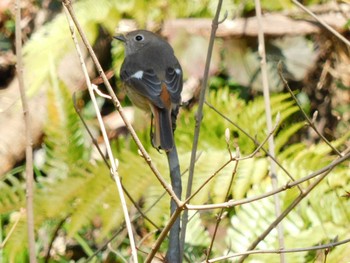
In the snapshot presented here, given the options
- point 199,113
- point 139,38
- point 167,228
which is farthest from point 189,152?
point 167,228

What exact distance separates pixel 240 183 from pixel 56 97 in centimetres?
100

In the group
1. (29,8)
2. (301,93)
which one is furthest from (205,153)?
(29,8)

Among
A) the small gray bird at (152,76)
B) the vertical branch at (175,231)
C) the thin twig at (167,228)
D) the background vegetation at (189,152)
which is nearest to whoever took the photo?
the thin twig at (167,228)

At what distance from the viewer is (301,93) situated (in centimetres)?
489

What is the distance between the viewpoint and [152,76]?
3.05 meters

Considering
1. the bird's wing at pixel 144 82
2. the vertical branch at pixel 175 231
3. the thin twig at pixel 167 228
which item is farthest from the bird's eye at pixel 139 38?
the thin twig at pixel 167 228

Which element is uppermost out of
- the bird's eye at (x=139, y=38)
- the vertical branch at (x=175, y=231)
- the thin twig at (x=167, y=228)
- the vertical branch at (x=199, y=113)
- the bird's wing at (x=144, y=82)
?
the bird's eye at (x=139, y=38)

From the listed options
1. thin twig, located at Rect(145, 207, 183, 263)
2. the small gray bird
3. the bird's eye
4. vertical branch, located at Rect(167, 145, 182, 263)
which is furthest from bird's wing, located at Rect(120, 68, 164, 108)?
thin twig, located at Rect(145, 207, 183, 263)

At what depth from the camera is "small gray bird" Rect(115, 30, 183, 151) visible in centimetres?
292

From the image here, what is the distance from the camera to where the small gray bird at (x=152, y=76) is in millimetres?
2918

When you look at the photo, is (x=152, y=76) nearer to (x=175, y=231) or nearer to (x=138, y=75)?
(x=138, y=75)

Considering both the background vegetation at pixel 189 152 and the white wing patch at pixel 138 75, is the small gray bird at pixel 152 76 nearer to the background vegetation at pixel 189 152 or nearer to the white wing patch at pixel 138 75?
the white wing patch at pixel 138 75

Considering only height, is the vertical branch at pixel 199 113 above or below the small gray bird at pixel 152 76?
below

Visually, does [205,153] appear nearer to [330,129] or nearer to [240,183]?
[240,183]
